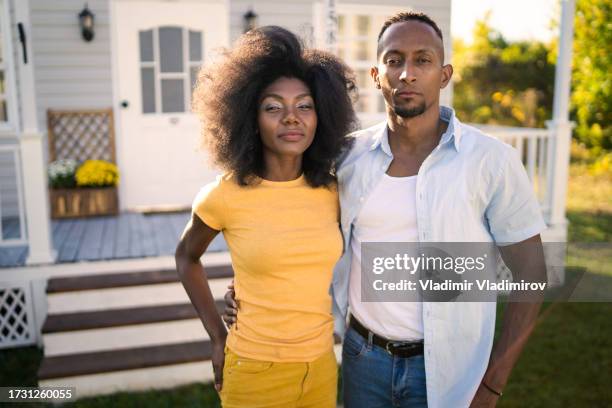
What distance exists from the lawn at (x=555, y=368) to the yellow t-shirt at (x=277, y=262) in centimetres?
203

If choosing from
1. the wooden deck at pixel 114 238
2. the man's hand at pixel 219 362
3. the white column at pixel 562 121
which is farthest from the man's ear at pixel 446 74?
the white column at pixel 562 121

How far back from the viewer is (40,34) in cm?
602

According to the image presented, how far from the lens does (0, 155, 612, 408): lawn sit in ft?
12.4

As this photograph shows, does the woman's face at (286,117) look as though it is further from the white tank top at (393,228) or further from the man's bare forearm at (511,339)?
the man's bare forearm at (511,339)

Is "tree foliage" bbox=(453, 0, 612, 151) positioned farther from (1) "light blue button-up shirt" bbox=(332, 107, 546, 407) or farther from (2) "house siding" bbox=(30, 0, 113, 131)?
(1) "light blue button-up shirt" bbox=(332, 107, 546, 407)

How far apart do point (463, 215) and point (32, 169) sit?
11.8 ft

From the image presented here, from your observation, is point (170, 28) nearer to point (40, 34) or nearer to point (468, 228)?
point (40, 34)

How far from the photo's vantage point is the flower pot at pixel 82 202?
19.9ft

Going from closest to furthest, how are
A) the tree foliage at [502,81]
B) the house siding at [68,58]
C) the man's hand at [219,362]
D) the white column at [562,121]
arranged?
the man's hand at [219,362] < the white column at [562,121] < the house siding at [68,58] < the tree foliage at [502,81]

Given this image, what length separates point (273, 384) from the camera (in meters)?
1.87

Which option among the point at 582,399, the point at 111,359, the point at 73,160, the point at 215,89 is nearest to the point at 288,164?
the point at 215,89

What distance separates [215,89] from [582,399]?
122 inches

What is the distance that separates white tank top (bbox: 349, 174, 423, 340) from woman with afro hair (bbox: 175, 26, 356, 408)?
0.51 feet

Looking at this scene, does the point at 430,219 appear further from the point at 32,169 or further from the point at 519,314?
the point at 32,169
